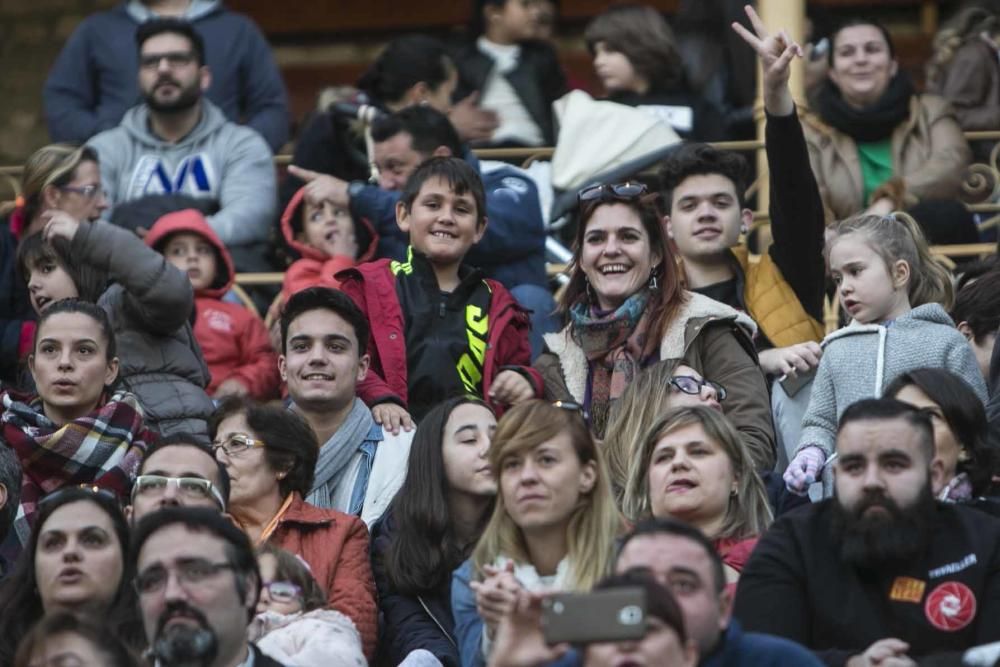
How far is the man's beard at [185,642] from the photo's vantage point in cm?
783

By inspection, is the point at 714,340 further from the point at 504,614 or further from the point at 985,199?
the point at 985,199

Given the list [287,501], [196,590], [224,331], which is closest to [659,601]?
[196,590]

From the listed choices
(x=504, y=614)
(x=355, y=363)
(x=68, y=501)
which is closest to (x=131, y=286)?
(x=355, y=363)

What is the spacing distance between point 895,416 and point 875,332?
1534 mm

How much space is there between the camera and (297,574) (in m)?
8.96

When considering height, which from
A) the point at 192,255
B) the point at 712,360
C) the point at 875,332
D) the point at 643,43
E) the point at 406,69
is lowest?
the point at 712,360

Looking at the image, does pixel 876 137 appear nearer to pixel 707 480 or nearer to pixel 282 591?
pixel 707 480

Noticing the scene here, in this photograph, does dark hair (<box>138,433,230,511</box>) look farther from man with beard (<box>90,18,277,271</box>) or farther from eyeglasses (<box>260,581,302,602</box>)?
man with beard (<box>90,18,277,271</box>)

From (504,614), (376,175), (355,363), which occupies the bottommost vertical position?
(504,614)

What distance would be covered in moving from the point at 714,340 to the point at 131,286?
215 cm

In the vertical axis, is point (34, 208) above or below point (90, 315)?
above

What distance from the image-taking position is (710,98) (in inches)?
537

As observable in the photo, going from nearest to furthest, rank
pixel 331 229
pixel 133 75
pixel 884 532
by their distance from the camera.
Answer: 1. pixel 884 532
2. pixel 331 229
3. pixel 133 75

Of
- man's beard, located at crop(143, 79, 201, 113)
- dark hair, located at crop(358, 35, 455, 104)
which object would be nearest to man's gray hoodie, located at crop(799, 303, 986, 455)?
dark hair, located at crop(358, 35, 455, 104)
